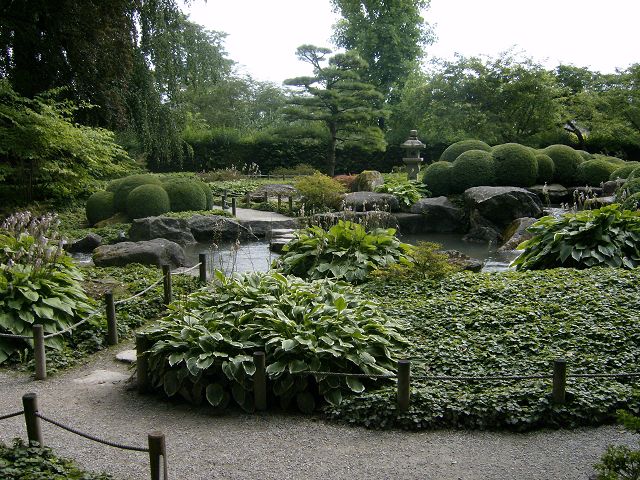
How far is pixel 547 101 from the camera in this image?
24969mm

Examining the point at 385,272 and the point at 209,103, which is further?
the point at 209,103

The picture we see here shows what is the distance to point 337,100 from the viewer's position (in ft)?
86.6

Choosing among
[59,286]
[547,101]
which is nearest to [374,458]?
[59,286]

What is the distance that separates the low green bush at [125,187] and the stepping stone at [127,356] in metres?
11.0

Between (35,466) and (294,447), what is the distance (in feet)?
5.51

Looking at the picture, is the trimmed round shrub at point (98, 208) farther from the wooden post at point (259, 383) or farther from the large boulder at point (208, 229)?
the wooden post at point (259, 383)

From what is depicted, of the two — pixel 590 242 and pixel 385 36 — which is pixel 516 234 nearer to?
pixel 590 242

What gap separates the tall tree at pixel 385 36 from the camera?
1369 inches

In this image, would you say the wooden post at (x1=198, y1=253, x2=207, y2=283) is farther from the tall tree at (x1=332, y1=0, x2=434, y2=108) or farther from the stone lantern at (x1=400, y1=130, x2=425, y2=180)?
the tall tree at (x1=332, y1=0, x2=434, y2=108)

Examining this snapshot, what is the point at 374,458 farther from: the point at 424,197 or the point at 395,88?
the point at 395,88

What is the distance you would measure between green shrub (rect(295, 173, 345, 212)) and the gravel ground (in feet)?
43.9

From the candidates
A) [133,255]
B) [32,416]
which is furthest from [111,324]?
[133,255]

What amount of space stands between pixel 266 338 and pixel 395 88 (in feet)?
106

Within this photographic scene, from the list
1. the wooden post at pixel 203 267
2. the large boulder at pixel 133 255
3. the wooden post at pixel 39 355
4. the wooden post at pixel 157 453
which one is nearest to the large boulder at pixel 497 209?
the large boulder at pixel 133 255
